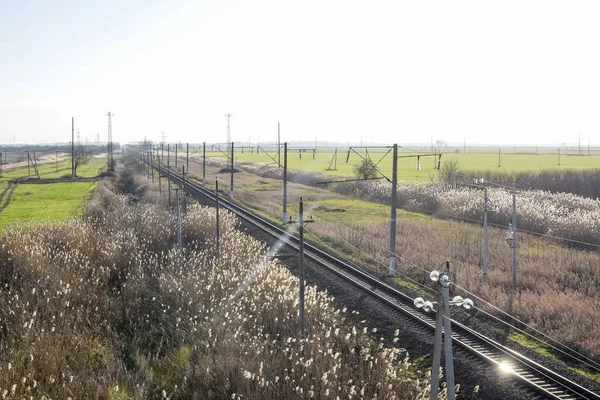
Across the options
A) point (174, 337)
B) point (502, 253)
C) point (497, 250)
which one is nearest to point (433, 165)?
point (497, 250)

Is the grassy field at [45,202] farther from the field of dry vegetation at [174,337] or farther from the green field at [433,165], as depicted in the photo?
the green field at [433,165]

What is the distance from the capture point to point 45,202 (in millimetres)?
50969

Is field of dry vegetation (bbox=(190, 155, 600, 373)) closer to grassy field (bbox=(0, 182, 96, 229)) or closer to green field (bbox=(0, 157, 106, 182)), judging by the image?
grassy field (bbox=(0, 182, 96, 229))

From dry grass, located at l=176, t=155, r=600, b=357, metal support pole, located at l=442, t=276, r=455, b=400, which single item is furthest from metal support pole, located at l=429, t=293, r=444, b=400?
dry grass, located at l=176, t=155, r=600, b=357

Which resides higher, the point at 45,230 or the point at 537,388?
the point at 45,230

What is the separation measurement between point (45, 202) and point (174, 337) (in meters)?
43.2

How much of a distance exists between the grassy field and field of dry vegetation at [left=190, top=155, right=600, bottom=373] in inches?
605

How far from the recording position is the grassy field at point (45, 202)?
41.3m

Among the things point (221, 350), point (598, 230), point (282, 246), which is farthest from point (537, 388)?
point (598, 230)

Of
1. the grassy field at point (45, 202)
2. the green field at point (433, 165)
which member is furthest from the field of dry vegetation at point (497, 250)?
the green field at point (433, 165)

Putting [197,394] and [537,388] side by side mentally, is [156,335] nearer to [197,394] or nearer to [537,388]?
[197,394]

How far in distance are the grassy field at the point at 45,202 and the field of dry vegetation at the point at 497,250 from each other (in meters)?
15.4

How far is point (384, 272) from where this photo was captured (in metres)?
21.9

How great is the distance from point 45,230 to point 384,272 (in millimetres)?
15733
